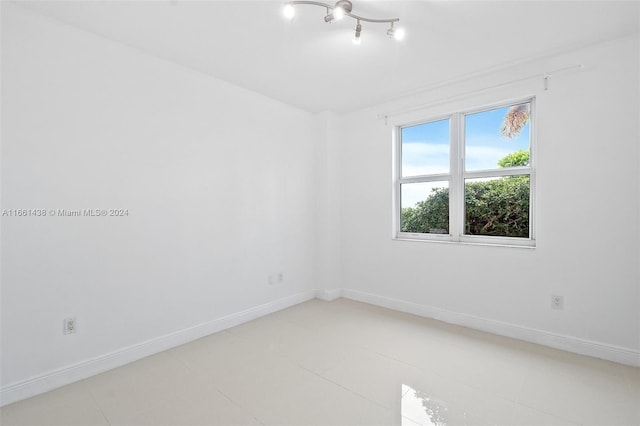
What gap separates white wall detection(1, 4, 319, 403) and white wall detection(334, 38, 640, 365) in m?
2.05

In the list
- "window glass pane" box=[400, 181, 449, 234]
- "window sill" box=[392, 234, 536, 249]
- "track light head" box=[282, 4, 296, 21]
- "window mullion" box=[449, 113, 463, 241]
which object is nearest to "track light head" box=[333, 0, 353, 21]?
"track light head" box=[282, 4, 296, 21]

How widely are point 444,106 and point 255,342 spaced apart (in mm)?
3049

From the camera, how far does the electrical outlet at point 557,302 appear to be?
2.67m

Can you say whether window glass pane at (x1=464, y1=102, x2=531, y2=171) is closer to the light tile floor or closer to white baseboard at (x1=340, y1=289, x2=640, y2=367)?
white baseboard at (x1=340, y1=289, x2=640, y2=367)

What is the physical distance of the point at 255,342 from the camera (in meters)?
2.83

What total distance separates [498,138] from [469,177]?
1.50ft

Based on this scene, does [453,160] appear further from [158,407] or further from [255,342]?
[158,407]

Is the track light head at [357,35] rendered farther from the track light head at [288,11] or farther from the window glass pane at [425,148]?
the window glass pane at [425,148]

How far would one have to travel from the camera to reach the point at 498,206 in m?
3.12

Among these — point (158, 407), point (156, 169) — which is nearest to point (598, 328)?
point (158, 407)

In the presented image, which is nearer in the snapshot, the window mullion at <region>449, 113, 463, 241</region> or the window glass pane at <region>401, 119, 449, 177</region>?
the window mullion at <region>449, 113, 463, 241</region>

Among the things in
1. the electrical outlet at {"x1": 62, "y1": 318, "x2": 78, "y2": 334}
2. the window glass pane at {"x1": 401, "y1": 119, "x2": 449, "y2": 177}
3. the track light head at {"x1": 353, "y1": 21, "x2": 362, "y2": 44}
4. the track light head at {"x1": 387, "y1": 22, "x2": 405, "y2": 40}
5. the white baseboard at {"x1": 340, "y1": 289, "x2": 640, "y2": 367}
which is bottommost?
the white baseboard at {"x1": 340, "y1": 289, "x2": 640, "y2": 367}

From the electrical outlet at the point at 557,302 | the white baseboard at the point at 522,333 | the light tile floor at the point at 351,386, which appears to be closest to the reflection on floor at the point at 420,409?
the light tile floor at the point at 351,386

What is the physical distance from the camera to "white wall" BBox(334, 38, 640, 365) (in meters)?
2.41
